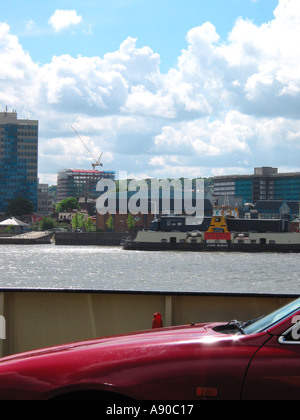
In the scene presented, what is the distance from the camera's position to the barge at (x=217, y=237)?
97.0 meters

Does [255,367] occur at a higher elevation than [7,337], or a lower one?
higher

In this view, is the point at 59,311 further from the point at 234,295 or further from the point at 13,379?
the point at 13,379

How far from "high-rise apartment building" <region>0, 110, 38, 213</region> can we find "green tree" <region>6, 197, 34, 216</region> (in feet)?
23.4

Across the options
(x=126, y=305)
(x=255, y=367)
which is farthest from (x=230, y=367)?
(x=126, y=305)

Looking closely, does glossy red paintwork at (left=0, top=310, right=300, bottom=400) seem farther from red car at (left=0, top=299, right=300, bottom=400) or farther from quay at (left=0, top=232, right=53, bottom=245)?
quay at (left=0, top=232, right=53, bottom=245)

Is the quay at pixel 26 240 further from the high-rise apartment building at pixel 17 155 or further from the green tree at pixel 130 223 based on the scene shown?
the high-rise apartment building at pixel 17 155

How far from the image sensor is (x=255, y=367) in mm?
3418

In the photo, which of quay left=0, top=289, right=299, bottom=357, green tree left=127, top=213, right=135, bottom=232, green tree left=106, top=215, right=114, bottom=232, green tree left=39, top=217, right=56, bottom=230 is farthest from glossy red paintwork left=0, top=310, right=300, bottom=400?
green tree left=39, top=217, right=56, bottom=230

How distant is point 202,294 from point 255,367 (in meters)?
3.09

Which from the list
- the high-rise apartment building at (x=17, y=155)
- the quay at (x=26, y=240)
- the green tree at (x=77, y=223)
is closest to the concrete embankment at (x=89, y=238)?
the quay at (x=26, y=240)

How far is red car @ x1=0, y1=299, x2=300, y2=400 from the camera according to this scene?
3398 millimetres
